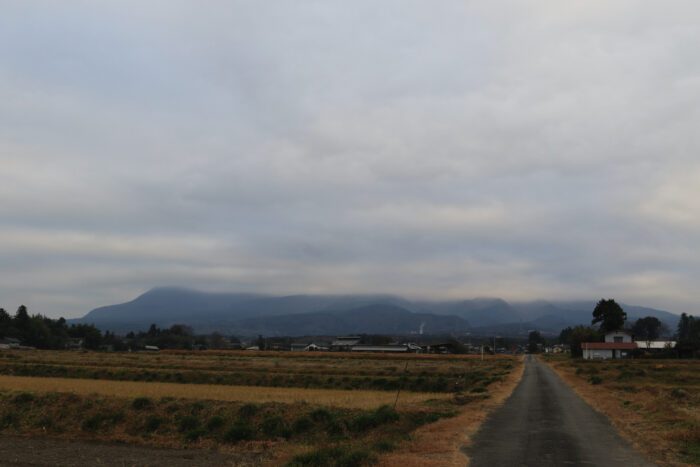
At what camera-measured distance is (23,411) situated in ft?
85.1

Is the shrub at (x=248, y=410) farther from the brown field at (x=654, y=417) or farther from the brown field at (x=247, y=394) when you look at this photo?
the brown field at (x=654, y=417)

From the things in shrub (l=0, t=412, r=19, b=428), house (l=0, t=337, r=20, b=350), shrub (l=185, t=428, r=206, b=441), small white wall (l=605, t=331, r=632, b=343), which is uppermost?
shrub (l=185, t=428, r=206, b=441)

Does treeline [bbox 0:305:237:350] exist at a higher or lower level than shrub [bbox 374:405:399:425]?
lower

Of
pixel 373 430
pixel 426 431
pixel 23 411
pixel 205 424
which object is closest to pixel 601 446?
pixel 426 431

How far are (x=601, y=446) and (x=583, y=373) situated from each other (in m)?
46.7

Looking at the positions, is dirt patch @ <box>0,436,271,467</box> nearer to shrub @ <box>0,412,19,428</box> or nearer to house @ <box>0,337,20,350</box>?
shrub @ <box>0,412,19,428</box>

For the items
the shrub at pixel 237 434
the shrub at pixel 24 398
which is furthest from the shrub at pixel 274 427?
the shrub at pixel 24 398

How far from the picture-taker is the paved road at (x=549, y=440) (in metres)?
14.9

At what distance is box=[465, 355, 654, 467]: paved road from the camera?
14852 mm

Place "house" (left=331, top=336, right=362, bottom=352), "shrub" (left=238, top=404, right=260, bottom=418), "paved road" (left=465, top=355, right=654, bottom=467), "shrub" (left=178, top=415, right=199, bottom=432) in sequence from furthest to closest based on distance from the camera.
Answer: "house" (left=331, top=336, right=362, bottom=352)
"shrub" (left=238, top=404, right=260, bottom=418)
"shrub" (left=178, top=415, right=199, bottom=432)
"paved road" (left=465, top=355, right=654, bottom=467)

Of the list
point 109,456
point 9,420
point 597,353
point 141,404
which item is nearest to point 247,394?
point 141,404

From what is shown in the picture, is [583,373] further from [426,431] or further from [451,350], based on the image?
[451,350]

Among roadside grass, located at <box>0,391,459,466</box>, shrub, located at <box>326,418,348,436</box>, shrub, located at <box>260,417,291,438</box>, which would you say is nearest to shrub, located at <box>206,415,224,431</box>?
roadside grass, located at <box>0,391,459,466</box>

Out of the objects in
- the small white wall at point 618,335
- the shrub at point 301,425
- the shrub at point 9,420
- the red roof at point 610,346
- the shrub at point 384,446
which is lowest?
the red roof at point 610,346
